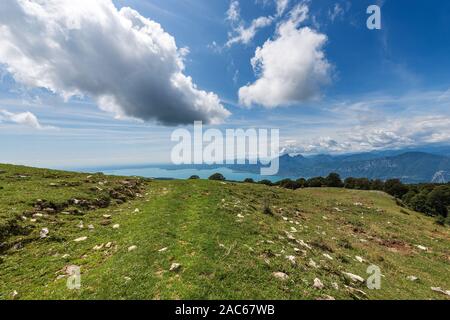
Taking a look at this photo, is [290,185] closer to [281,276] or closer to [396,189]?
[396,189]

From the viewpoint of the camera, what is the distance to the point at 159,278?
9547mm

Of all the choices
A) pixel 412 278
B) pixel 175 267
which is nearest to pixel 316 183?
pixel 412 278

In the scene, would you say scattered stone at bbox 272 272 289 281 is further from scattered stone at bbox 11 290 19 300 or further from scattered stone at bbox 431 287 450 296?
scattered stone at bbox 431 287 450 296

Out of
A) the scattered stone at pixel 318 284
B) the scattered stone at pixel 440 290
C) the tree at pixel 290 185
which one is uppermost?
the scattered stone at pixel 318 284

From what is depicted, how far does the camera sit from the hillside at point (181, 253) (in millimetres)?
9320

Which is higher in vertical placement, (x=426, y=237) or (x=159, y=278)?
(x=159, y=278)

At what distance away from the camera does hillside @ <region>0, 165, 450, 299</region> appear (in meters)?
9.32

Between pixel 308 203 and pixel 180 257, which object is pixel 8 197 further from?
pixel 308 203

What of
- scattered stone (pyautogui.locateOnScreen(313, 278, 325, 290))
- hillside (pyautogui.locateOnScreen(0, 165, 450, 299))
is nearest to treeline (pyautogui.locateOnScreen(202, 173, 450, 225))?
hillside (pyautogui.locateOnScreen(0, 165, 450, 299))

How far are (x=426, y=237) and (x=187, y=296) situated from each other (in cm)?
3349

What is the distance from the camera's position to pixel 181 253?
11.8m

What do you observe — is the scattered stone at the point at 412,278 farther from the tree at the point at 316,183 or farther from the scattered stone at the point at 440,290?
the tree at the point at 316,183

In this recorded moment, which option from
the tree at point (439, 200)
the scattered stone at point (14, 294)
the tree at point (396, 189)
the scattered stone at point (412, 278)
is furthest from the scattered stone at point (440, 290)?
the tree at point (396, 189)
